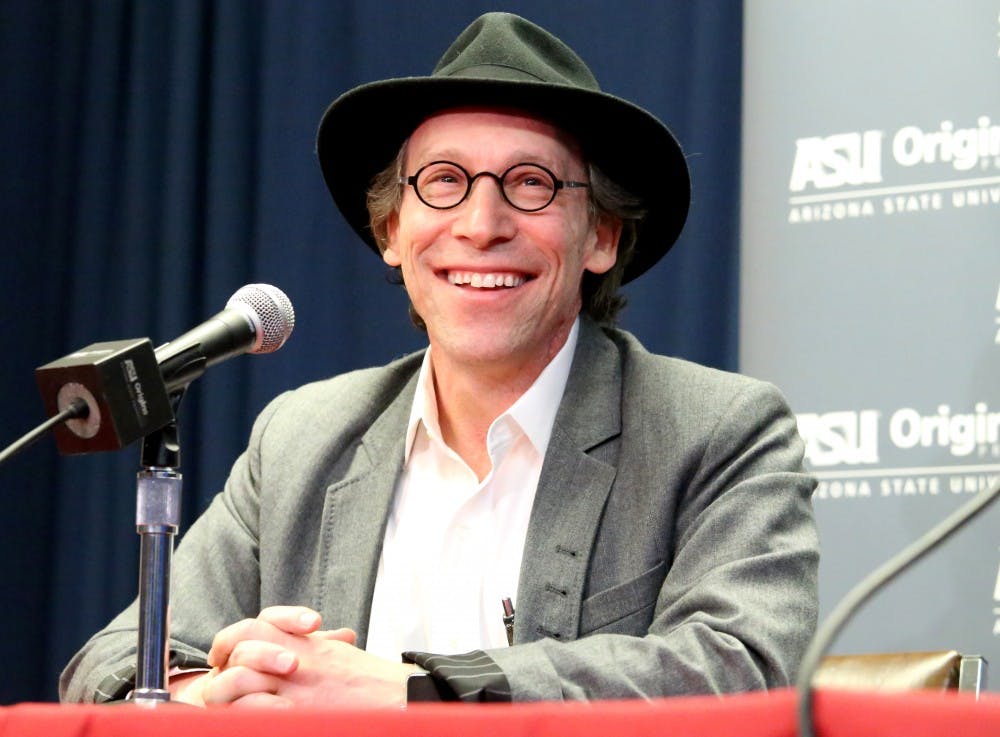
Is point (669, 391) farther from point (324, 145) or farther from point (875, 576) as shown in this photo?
point (875, 576)

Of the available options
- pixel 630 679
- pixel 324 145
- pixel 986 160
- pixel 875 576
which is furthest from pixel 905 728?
pixel 986 160

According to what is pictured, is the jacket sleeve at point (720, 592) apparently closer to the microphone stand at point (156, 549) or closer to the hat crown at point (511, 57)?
the microphone stand at point (156, 549)

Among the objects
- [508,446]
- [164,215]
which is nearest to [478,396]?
[508,446]

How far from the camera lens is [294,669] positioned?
1890 mm

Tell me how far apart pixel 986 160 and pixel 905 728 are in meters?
2.44

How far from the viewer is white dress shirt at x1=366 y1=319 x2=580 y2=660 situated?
2377 mm

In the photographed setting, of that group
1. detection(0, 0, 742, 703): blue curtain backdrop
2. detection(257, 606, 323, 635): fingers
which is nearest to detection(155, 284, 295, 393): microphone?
detection(257, 606, 323, 635): fingers

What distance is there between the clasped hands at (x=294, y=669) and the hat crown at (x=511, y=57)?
0.99 meters

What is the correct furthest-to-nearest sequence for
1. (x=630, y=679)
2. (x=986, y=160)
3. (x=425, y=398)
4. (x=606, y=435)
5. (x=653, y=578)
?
(x=986, y=160), (x=425, y=398), (x=606, y=435), (x=653, y=578), (x=630, y=679)

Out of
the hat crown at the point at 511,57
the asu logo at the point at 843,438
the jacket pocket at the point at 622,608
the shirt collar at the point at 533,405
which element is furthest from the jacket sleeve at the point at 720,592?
the asu logo at the point at 843,438

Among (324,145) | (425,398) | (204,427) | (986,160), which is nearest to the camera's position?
(425,398)

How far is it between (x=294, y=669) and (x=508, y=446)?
2.30 ft

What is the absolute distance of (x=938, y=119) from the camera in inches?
127

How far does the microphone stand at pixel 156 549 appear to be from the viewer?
149cm
